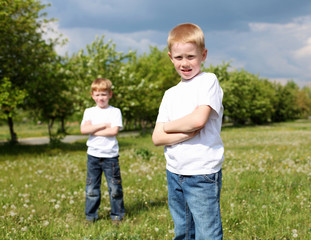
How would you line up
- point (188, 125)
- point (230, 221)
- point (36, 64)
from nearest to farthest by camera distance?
point (188, 125) < point (230, 221) < point (36, 64)

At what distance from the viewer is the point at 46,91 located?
1805cm

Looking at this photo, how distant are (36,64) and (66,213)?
14.1 meters

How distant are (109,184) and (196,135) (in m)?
2.85

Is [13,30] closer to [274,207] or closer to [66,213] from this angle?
[66,213]

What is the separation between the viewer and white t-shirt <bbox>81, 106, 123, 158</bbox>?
5.03 meters

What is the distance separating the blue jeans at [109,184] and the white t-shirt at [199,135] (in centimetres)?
241

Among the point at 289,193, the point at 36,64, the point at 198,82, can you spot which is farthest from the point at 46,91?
the point at 198,82

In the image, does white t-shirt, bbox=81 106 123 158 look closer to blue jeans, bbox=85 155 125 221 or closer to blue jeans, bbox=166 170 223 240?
blue jeans, bbox=85 155 125 221

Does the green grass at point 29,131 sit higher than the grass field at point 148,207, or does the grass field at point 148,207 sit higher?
the grass field at point 148,207

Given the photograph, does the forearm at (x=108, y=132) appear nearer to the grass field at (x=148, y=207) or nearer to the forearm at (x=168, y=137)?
the grass field at (x=148, y=207)

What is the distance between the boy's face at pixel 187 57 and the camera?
104 inches

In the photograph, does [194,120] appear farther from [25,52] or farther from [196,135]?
[25,52]

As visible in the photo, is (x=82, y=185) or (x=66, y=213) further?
(x=82, y=185)

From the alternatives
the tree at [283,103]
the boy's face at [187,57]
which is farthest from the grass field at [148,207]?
the tree at [283,103]
